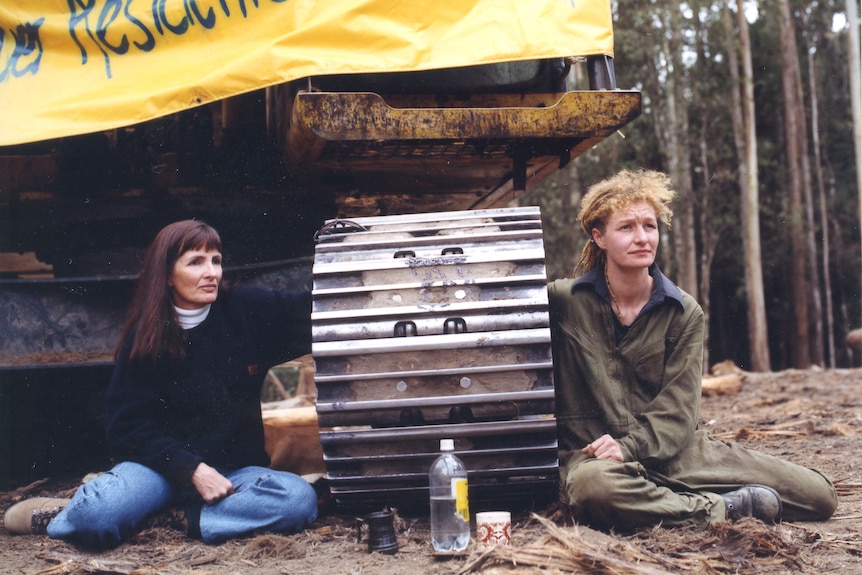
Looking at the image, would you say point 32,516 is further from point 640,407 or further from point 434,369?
point 640,407

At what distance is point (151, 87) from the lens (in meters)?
4.41

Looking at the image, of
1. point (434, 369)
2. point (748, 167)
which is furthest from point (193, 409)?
point (748, 167)

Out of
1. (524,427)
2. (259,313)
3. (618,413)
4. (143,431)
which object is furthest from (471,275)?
(143,431)

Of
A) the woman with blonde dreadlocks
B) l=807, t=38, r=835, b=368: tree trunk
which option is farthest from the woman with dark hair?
l=807, t=38, r=835, b=368: tree trunk

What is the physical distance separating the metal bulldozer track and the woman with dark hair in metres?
0.55

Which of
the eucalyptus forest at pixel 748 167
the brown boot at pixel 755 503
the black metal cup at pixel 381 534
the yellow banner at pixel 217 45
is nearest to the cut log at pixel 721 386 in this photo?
the brown boot at pixel 755 503

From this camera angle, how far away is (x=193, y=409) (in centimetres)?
423

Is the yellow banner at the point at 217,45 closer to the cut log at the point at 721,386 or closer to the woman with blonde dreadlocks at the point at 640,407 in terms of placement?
the woman with blonde dreadlocks at the point at 640,407

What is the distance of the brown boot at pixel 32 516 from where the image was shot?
14.8ft

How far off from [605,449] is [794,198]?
21203mm

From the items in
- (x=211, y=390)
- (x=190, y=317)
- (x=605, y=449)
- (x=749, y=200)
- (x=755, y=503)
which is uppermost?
(x=749, y=200)

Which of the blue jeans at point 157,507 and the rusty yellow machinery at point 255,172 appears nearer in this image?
the blue jeans at point 157,507

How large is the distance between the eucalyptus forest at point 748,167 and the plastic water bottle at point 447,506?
49.8 ft

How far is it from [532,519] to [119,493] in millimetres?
1661
